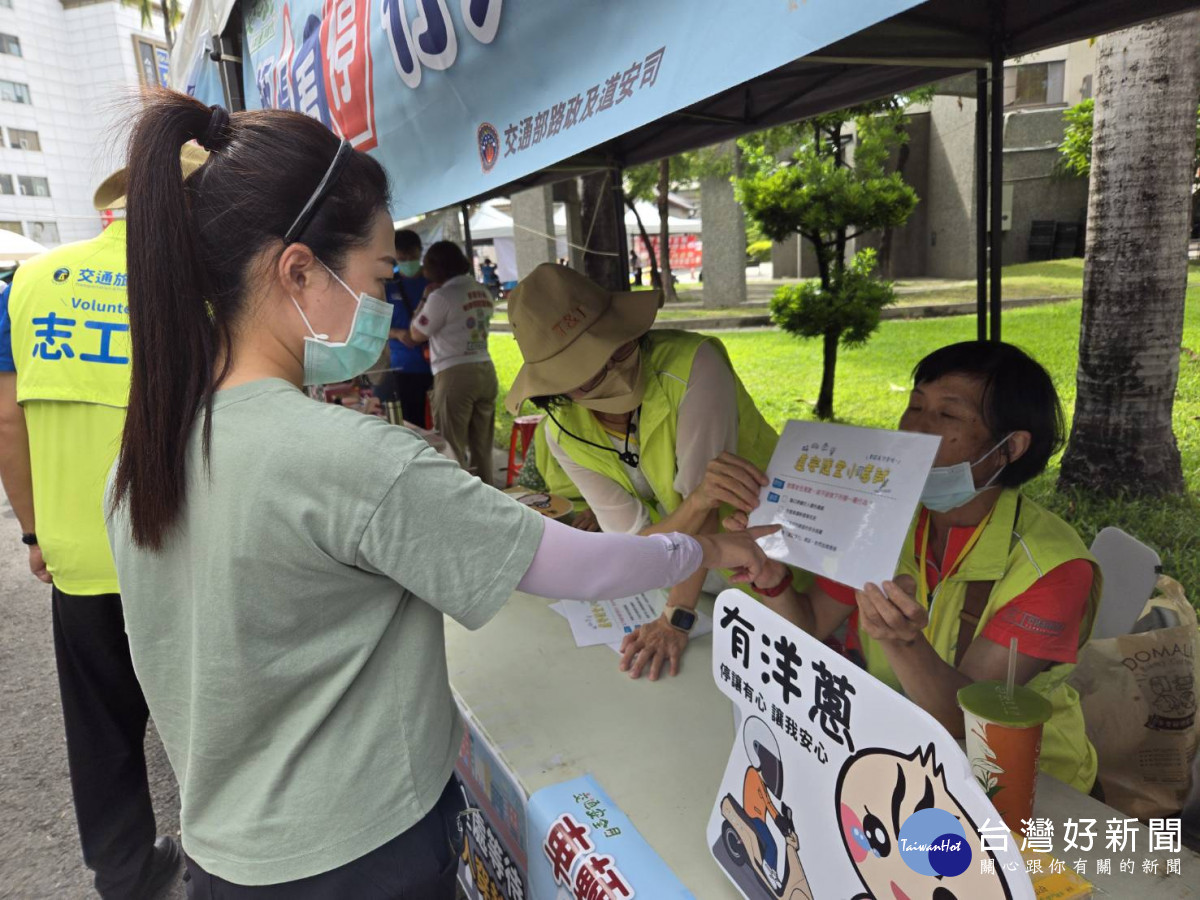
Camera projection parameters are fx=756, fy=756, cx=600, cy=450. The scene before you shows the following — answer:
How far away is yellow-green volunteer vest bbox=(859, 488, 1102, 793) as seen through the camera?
4.66 ft

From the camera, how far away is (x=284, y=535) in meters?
0.85

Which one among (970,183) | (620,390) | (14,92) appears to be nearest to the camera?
(620,390)

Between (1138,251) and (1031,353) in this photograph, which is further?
(1138,251)

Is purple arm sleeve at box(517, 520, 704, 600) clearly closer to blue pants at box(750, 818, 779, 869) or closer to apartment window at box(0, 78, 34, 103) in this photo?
blue pants at box(750, 818, 779, 869)

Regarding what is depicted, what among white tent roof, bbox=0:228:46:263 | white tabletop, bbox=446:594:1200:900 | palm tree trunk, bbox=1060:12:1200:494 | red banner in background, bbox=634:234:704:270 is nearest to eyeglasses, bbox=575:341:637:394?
white tabletop, bbox=446:594:1200:900

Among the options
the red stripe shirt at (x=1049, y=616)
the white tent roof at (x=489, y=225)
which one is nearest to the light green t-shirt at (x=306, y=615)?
the red stripe shirt at (x=1049, y=616)

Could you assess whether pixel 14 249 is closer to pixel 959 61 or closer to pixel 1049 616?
pixel 959 61

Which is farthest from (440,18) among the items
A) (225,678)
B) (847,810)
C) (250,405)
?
(847,810)

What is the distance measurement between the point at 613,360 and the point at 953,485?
0.86 m

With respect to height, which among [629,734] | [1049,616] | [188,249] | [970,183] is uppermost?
[970,183]

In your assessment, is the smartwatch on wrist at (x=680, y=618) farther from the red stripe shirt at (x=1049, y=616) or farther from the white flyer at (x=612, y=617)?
the red stripe shirt at (x=1049, y=616)

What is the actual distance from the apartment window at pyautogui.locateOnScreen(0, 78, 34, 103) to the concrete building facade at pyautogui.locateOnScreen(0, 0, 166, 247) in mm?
44

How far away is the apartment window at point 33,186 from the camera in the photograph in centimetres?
3353

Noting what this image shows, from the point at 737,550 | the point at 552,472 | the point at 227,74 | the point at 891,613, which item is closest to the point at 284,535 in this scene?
the point at 737,550
